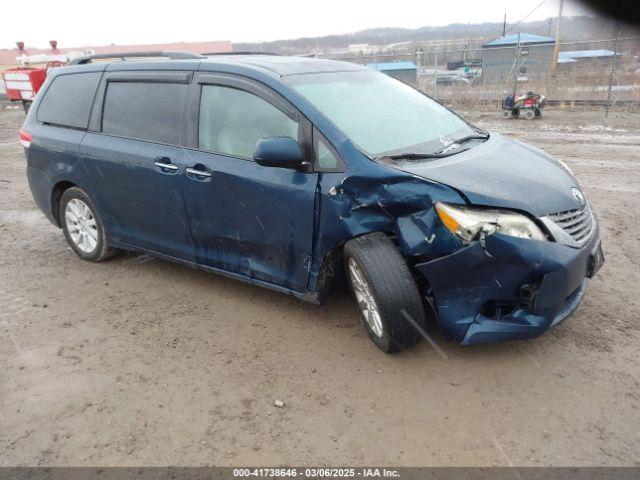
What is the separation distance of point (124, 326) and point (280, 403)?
5.11ft

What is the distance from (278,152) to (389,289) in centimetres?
108

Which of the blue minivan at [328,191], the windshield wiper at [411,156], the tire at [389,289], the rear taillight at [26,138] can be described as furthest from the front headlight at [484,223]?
the rear taillight at [26,138]

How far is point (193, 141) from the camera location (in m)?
3.99

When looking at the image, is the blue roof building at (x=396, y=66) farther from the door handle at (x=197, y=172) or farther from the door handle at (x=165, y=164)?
the door handle at (x=197, y=172)

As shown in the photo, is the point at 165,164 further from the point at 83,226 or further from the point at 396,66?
the point at 396,66

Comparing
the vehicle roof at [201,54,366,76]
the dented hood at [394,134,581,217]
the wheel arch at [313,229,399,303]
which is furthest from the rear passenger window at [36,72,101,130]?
the dented hood at [394,134,581,217]

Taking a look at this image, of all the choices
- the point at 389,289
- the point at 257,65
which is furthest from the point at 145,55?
the point at 389,289

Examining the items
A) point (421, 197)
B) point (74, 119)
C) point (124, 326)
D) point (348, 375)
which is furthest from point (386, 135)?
point (74, 119)

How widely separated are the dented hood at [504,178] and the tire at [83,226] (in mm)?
3049

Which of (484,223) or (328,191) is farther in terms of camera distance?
(328,191)

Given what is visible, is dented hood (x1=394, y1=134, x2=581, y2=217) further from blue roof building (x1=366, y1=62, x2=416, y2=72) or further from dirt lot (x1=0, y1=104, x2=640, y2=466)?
blue roof building (x1=366, y1=62, x2=416, y2=72)

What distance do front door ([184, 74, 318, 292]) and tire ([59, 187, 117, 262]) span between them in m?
1.37

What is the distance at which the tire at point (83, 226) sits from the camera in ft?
16.2

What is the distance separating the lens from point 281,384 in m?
3.16
